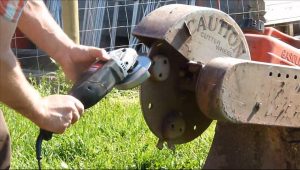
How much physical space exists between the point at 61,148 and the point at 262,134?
1.35 meters

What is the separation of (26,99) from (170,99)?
33.5 inches

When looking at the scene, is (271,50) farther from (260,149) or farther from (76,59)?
(76,59)

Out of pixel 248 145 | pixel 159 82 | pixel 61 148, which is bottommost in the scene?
pixel 61 148

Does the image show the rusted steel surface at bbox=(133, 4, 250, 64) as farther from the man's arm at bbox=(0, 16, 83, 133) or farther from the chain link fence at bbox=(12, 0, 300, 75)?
the chain link fence at bbox=(12, 0, 300, 75)

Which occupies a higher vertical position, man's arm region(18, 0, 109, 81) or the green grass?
man's arm region(18, 0, 109, 81)

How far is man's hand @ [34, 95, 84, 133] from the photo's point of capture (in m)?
2.46

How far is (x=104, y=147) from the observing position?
4.23 metres

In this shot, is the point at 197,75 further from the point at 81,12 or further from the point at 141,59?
the point at 81,12

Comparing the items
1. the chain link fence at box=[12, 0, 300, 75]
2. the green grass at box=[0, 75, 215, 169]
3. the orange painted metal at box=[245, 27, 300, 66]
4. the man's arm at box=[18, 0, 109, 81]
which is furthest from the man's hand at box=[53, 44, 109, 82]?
the chain link fence at box=[12, 0, 300, 75]

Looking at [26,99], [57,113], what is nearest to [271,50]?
[57,113]

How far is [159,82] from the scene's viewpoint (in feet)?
9.91

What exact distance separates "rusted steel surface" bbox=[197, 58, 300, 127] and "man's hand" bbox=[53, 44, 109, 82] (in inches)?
17.9

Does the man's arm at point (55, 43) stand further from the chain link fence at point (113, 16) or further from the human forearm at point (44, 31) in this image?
the chain link fence at point (113, 16)

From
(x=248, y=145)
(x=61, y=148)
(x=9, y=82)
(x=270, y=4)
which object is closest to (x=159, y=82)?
(x=248, y=145)
